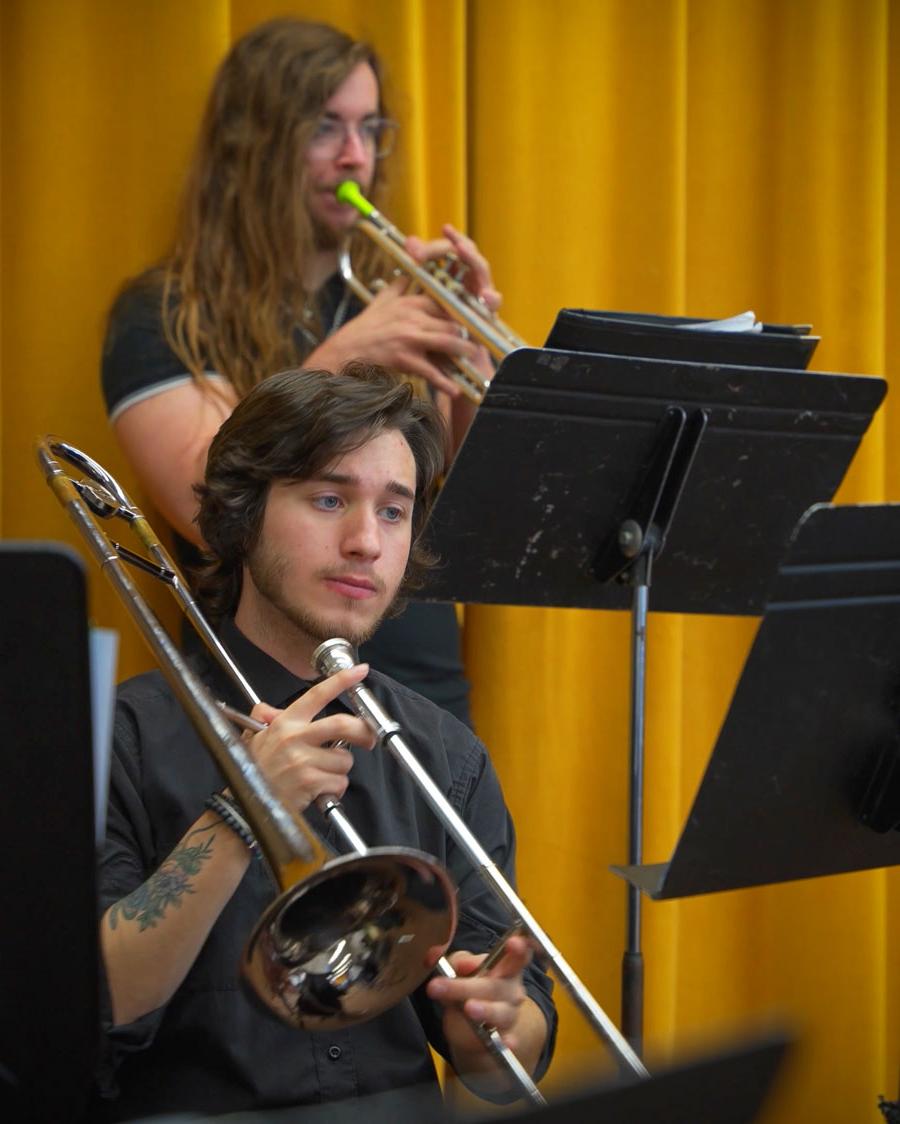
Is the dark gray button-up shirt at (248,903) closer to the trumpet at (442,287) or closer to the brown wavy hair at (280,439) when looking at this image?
the brown wavy hair at (280,439)

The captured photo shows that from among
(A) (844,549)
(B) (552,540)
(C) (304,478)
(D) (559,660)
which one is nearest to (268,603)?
(C) (304,478)

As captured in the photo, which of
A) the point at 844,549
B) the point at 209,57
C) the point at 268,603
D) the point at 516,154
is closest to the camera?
the point at 844,549

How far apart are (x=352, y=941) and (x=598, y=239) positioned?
1.82 m

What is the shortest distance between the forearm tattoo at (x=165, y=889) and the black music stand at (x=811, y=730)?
0.43m

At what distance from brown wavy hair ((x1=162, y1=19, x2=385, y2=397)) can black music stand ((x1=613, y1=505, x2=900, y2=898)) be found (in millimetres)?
1099

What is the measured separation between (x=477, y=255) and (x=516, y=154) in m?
0.48

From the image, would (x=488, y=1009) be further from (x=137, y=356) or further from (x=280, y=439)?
(x=137, y=356)

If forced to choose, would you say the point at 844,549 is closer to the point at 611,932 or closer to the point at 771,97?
the point at 611,932

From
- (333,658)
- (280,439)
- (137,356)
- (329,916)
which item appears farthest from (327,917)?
(137,356)

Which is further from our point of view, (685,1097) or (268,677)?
(268,677)

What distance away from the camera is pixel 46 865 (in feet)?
2.85

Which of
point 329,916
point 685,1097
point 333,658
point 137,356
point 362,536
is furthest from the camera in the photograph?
point 137,356

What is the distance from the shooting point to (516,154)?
102 inches

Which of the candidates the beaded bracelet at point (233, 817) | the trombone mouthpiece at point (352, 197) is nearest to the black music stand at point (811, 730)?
the beaded bracelet at point (233, 817)
